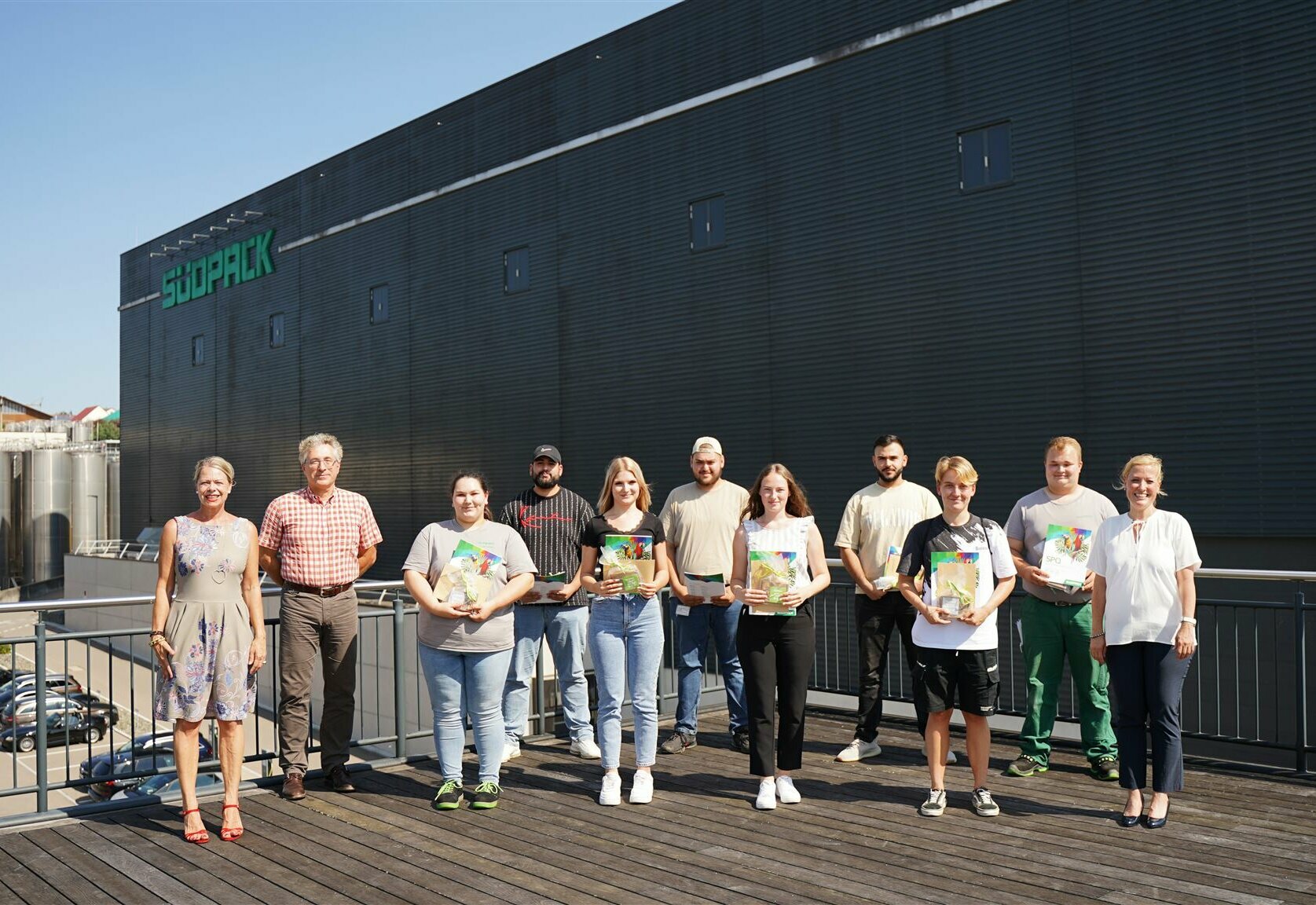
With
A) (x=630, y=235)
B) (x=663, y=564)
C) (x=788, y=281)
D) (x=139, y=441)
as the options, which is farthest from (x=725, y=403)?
(x=139, y=441)

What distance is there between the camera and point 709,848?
17.8 feet

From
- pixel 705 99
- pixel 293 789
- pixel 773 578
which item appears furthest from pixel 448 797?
A: pixel 705 99

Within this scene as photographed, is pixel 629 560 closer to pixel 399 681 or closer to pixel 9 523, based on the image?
pixel 399 681

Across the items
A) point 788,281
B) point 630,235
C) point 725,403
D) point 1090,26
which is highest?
point 1090,26

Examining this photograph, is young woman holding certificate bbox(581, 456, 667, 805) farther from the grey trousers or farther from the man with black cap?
the grey trousers

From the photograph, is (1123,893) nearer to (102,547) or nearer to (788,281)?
(788,281)

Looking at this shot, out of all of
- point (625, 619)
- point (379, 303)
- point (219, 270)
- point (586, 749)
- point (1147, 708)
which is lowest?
point (586, 749)

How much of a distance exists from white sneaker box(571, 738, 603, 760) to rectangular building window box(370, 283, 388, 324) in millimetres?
22309

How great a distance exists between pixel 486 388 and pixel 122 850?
65.4 ft

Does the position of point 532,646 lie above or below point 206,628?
below

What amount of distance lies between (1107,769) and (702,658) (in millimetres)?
2630

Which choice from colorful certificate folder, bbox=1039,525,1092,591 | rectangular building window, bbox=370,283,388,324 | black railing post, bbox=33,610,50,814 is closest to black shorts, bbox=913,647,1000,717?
colorful certificate folder, bbox=1039,525,1092,591

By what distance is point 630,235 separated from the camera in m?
21.6

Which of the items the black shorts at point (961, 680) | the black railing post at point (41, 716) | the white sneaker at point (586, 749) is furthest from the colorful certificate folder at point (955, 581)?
the black railing post at point (41, 716)
